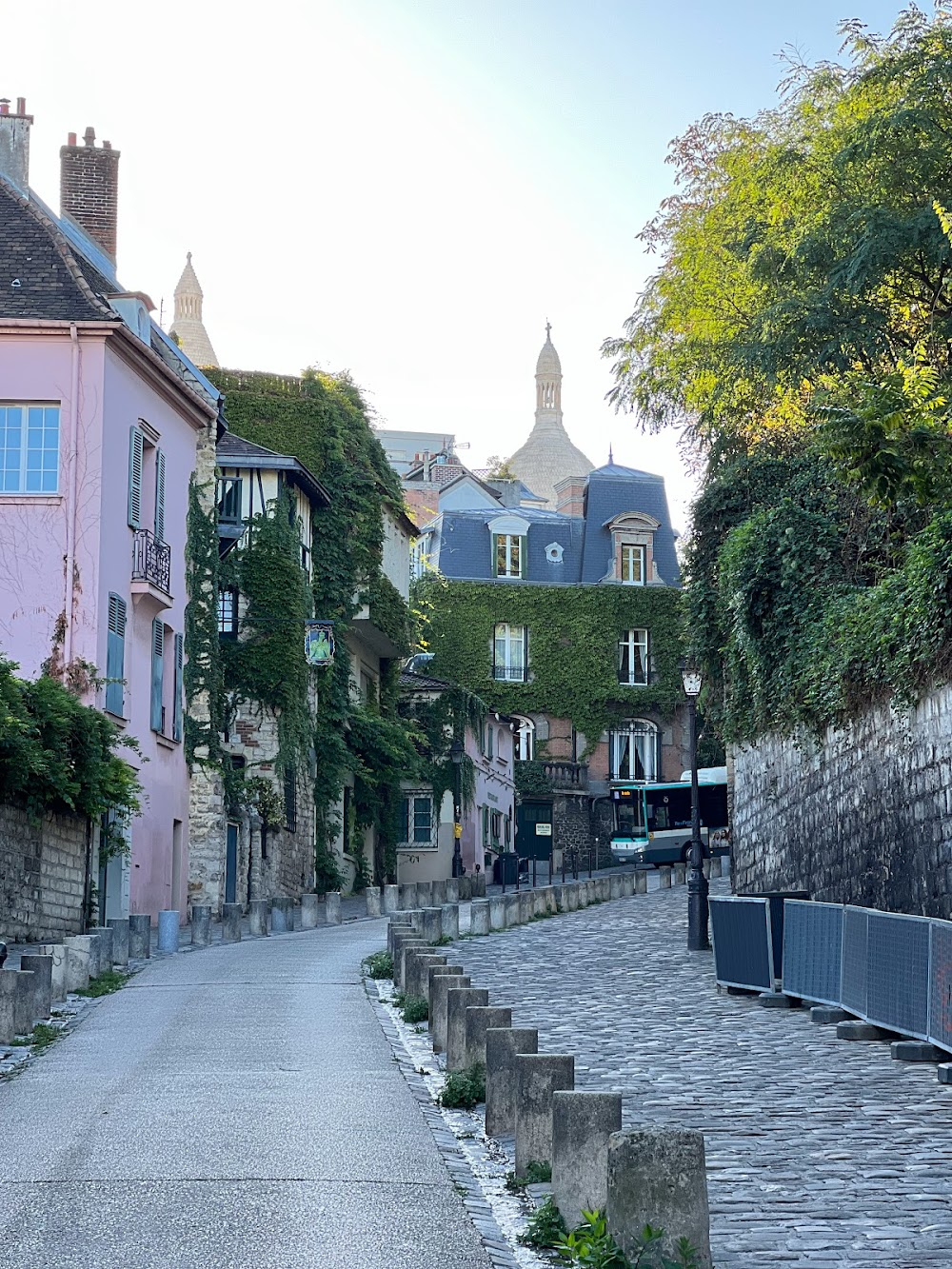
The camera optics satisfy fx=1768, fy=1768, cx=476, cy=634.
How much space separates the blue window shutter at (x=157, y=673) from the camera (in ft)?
102

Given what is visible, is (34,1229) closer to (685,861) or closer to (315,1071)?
(315,1071)

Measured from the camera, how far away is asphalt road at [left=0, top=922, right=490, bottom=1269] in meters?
6.81

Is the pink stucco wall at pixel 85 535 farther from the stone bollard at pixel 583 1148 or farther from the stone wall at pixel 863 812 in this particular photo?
the stone bollard at pixel 583 1148

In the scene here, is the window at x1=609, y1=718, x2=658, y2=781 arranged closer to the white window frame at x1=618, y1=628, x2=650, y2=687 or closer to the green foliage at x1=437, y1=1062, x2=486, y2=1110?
the white window frame at x1=618, y1=628, x2=650, y2=687

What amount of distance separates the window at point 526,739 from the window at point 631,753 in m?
2.77

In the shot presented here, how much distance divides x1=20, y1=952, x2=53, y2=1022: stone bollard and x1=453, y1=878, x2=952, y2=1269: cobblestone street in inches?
161

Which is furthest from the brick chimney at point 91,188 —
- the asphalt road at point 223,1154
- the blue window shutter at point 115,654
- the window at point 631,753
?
the window at point 631,753

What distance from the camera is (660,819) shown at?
190 ft

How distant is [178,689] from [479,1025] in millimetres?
22121

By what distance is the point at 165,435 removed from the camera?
32.1m

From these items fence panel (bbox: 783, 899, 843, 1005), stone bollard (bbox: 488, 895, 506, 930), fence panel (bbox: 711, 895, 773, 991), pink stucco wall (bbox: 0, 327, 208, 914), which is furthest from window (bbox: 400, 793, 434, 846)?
fence panel (bbox: 783, 899, 843, 1005)

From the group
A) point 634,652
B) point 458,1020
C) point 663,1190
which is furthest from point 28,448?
point 634,652

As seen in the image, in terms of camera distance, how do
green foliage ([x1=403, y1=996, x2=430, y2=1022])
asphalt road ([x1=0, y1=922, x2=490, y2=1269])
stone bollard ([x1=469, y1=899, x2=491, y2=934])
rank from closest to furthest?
asphalt road ([x1=0, y1=922, x2=490, y2=1269])
green foliage ([x1=403, y1=996, x2=430, y2=1022])
stone bollard ([x1=469, y1=899, x2=491, y2=934])

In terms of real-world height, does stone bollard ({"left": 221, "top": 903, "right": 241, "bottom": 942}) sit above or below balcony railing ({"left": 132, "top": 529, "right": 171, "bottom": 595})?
below
